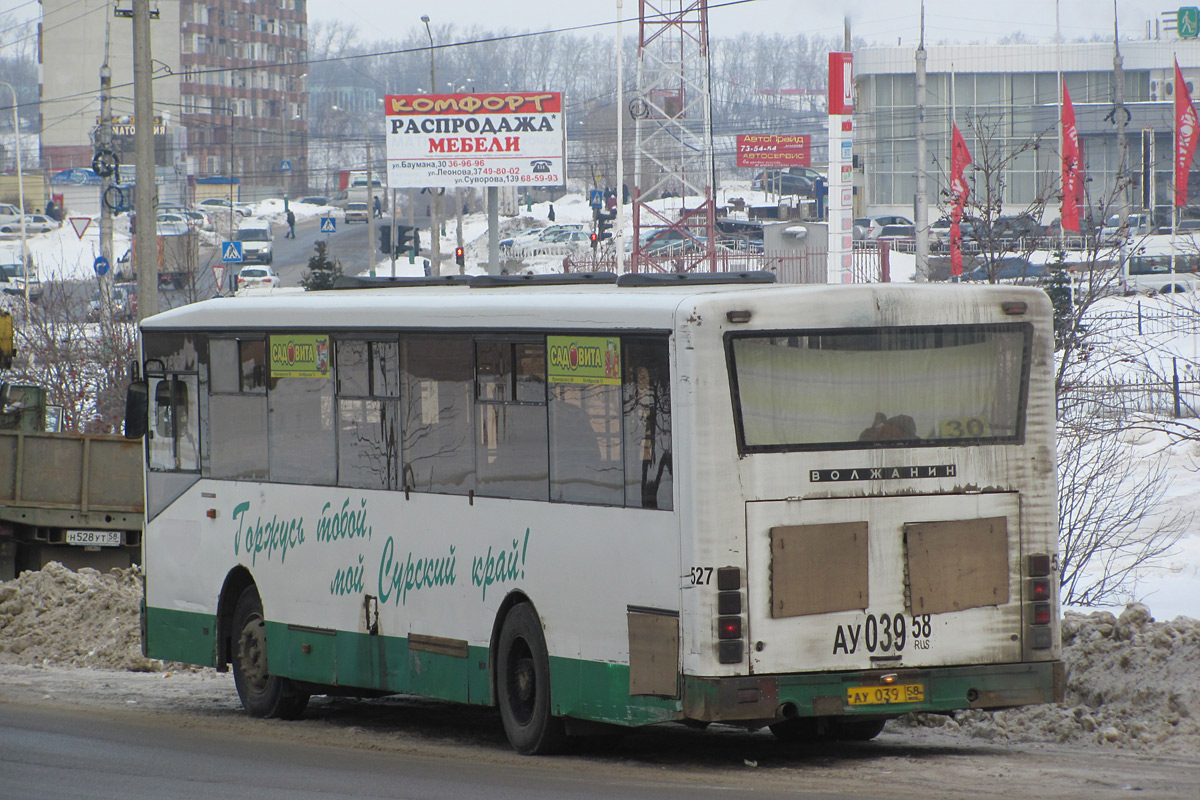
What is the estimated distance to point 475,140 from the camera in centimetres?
5053

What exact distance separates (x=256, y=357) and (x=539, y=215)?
92875mm

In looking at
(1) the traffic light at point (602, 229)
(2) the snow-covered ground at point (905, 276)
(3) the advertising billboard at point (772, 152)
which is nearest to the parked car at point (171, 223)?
(2) the snow-covered ground at point (905, 276)

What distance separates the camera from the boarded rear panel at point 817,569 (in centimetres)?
827

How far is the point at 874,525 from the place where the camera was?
335 inches

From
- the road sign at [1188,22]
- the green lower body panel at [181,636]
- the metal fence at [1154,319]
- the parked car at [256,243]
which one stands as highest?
the road sign at [1188,22]

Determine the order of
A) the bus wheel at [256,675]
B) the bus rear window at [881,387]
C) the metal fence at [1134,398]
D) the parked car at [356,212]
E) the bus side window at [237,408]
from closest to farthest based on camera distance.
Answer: the bus rear window at [881,387]
the bus side window at [237,408]
the bus wheel at [256,675]
the metal fence at [1134,398]
the parked car at [356,212]

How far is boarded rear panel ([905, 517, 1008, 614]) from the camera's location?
28.1 ft

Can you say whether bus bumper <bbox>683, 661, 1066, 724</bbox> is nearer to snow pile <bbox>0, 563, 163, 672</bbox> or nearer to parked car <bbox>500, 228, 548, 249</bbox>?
snow pile <bbox>0, 563, 163, 672</bbox>

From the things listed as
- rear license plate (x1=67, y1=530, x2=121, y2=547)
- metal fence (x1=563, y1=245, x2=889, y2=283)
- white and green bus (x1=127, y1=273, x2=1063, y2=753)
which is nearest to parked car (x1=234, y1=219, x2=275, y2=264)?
metal fence (x1=563, y1=245, x2=889, y2=283)

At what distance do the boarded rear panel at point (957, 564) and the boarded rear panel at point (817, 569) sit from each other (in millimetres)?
306

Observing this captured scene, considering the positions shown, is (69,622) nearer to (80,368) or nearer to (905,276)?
(80,368)

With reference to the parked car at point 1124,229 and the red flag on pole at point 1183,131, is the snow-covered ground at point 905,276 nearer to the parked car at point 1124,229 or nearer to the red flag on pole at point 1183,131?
the parked car at point 1124,229

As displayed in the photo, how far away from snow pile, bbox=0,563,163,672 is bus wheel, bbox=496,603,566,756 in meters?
6.59

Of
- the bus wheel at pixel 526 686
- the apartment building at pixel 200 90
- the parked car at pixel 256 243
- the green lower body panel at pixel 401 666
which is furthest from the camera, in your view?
the apartment building at pixel 200 90
